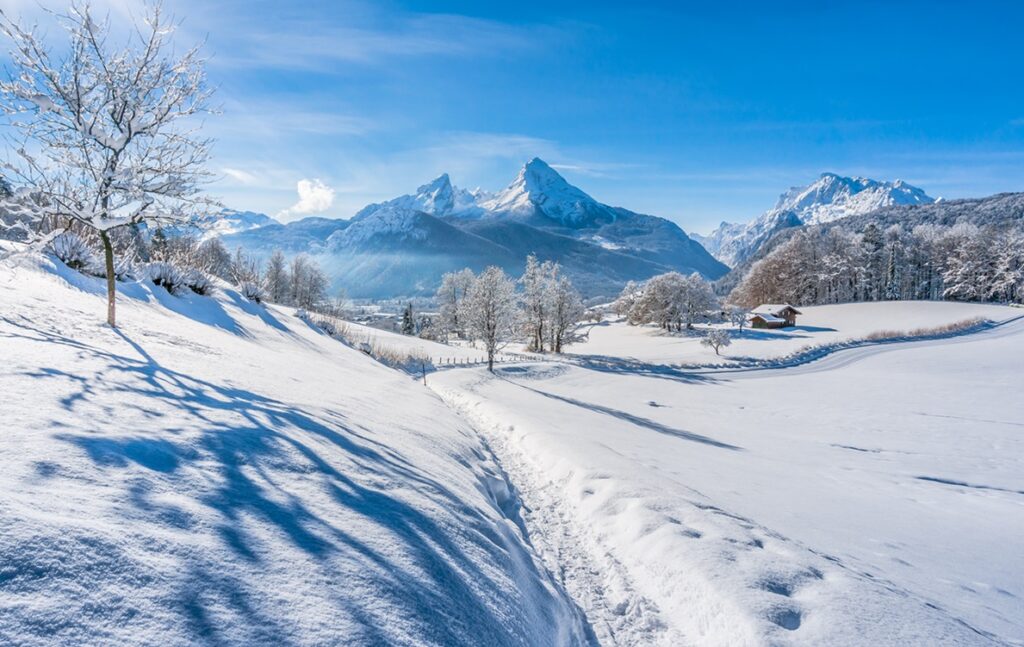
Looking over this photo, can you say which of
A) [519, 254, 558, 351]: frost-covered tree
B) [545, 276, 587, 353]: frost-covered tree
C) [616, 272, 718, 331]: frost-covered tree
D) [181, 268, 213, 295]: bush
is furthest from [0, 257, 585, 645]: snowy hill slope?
[616, 272, 718, 331]: frost-covered tree

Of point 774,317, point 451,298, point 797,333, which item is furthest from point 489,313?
point 774,317

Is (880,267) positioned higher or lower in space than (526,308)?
higher

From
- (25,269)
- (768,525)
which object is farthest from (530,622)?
(25,269)

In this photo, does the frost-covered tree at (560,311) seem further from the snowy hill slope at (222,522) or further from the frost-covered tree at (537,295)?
the snowy hill slope at (222,522)

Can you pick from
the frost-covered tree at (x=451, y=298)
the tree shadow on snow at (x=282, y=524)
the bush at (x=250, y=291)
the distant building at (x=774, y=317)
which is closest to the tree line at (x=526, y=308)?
the frost-covered tree at (x=451, y=298)

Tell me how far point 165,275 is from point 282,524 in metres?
15.0

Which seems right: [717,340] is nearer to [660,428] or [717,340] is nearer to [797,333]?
[797,333]

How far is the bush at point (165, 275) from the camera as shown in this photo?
1371 centimetres

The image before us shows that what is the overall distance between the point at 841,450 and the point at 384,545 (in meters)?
14.8

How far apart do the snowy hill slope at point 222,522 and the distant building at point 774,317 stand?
69.0m

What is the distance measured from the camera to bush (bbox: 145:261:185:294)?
13.7 m

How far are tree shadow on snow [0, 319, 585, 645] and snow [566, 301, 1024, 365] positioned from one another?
1462 inches

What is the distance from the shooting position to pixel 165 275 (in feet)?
46.2

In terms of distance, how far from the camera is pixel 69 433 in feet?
9.92
